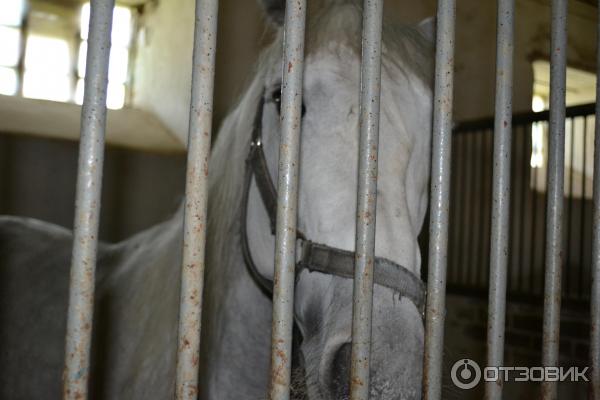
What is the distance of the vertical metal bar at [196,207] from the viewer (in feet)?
1.91

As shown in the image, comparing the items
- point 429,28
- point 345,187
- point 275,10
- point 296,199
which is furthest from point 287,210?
point 429,28

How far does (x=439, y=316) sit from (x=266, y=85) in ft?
1.90

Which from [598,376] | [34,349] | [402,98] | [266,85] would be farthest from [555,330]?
[34,349]

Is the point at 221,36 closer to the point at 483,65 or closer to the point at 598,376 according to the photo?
the point at 483,65

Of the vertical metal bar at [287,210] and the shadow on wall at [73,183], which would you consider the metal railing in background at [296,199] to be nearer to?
the vertical metal bar at [287,210]

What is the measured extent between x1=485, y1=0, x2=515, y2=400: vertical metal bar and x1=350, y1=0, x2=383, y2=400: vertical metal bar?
253mm

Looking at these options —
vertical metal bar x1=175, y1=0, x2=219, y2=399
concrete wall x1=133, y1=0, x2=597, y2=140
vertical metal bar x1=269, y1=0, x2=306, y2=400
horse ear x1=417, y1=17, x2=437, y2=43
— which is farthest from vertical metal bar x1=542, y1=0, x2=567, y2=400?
concrete wall x1=133, y1=0, x2=597, y2=140

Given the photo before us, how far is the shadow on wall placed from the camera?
3324 millimetres

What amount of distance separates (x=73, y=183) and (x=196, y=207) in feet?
10.6

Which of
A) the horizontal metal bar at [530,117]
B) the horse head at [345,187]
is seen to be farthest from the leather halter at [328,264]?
the horizontal metal bar at [530,117]

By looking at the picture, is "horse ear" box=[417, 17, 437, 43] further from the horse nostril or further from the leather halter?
the horse nostril

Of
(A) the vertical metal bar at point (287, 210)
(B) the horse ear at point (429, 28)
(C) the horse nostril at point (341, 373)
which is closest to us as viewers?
(A) the vertical metal bar at point (287, 210)

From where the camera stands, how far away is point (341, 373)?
0.74 meters

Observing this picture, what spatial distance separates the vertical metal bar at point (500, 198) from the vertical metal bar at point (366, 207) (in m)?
0.25
